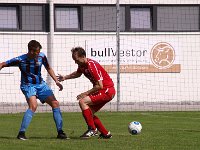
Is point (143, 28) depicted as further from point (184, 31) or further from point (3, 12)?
point (3, 12)

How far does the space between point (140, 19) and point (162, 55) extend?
77.0 inches

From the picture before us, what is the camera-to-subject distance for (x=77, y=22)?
107 ft

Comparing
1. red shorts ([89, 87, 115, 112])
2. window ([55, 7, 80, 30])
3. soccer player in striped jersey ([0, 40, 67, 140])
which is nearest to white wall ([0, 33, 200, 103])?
window ([55, 7, 80, 30])

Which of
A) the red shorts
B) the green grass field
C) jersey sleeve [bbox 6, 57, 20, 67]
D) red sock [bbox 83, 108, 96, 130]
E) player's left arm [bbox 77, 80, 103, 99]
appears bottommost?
the green grass field

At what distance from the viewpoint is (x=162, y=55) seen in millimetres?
32625

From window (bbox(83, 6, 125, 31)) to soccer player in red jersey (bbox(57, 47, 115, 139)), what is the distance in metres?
17.5

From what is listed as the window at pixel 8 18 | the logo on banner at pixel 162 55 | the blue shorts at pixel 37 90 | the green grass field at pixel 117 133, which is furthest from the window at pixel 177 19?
the blue shorts at pixel 37 90

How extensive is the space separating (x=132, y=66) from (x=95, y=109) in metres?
17.2

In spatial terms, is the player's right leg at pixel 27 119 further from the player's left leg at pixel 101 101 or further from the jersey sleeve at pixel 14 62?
the player's left leg at pixel 101 101

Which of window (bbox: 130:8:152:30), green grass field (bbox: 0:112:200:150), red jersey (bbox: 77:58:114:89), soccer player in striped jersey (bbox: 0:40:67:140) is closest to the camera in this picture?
green grass field (bbox: 0:112:200:150)

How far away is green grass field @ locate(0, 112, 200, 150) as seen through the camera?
13.1 m

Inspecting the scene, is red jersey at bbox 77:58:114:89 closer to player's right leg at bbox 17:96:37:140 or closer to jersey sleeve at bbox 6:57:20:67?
player's right leg at bbox 17:96:37:140

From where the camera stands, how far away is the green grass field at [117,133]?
13070 millimetres

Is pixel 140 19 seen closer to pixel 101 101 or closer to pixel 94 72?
pixel 101 101
